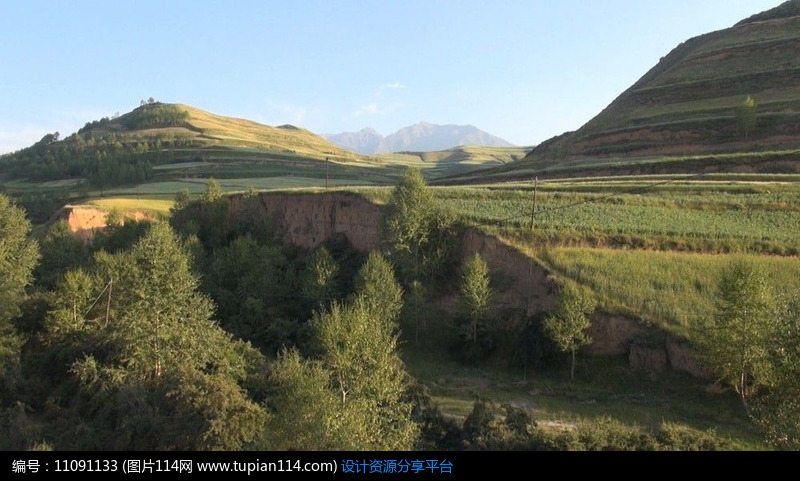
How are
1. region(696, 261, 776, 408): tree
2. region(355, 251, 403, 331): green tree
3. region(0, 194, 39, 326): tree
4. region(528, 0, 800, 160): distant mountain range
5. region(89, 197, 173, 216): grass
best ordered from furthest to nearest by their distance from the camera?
region(89, 197, 173, 216): grass → region(528, 0, 800, 160): distant mountain range → region(0, 194, 39, 326): tree → region(355, 251, 403, 331): green tree → region(696, 261, 776, 408): tree

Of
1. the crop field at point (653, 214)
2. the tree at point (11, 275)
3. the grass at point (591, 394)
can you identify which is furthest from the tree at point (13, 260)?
the crop field at point (653, 214)

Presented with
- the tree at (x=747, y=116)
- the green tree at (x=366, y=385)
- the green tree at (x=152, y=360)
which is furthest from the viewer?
the tree at (x=747, y=116)

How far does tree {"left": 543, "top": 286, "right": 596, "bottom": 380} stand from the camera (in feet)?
76.4

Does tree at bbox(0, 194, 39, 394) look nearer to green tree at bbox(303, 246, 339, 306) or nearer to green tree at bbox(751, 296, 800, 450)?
green tree at bbox(303, 246, 339, 306)

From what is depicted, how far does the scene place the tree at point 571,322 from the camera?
23.3m

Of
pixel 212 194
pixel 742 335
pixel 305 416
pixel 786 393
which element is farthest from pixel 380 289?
pixel 212 194

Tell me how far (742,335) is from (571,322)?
6.40 m

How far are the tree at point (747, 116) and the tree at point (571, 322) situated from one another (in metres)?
39.5

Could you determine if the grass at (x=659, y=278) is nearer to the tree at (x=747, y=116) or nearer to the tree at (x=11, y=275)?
the tree at (x=11, y=275)

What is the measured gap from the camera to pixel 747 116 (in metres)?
51.4

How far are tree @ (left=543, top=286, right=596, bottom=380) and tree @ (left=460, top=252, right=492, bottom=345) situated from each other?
3537mm

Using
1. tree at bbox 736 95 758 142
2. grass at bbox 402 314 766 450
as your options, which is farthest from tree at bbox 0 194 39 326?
tree at bbox 736 95 758 142

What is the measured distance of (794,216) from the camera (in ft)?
98.1
